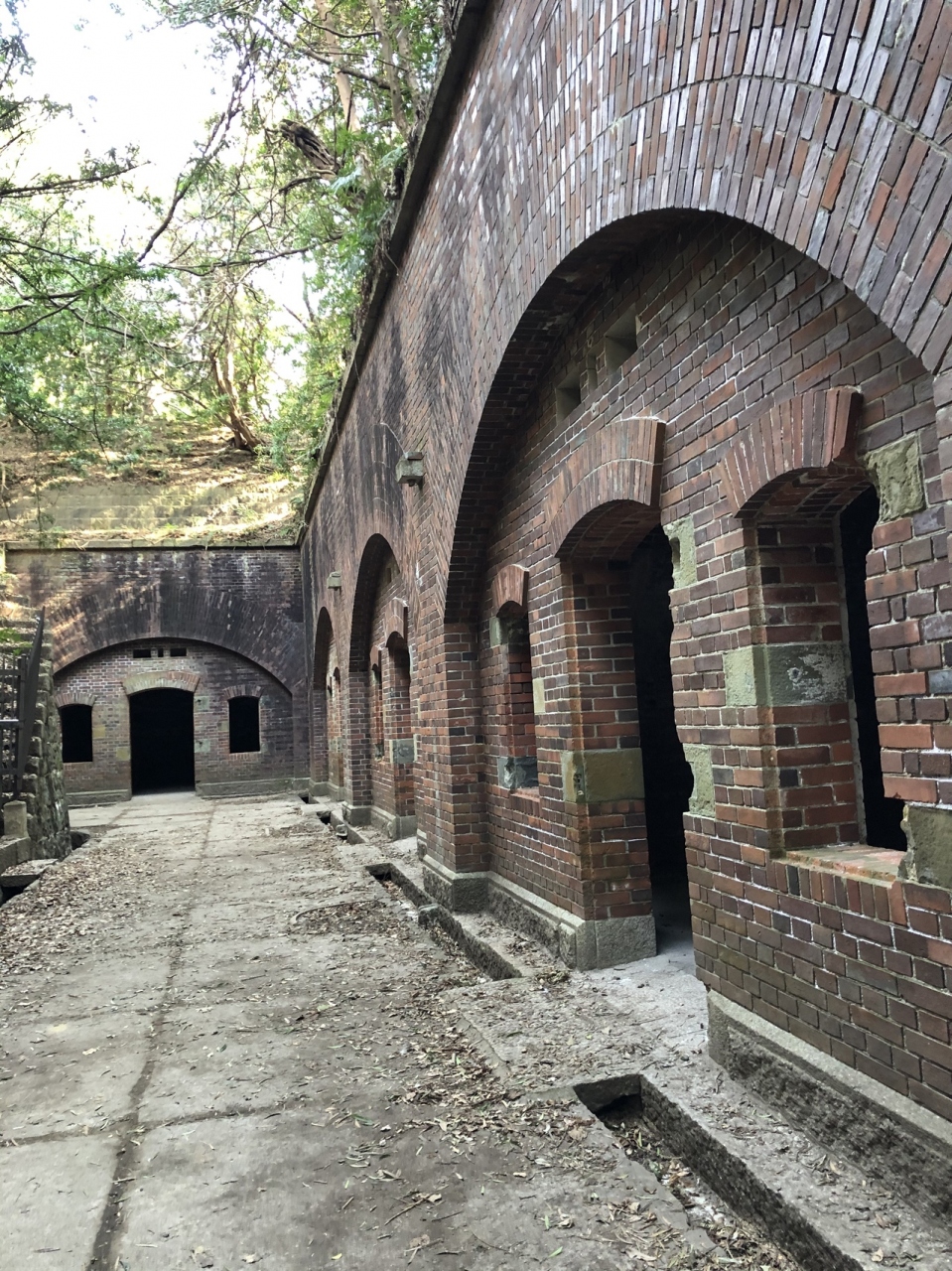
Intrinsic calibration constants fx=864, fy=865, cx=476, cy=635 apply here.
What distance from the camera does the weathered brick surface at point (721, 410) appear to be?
225 centimetres

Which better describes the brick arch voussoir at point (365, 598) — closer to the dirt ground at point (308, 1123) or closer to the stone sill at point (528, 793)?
the stone sill at point (528, 793)

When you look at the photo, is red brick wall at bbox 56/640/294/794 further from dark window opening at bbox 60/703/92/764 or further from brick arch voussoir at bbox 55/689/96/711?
dark window opening at bbox 60/703/92/764

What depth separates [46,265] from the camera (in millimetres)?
9867

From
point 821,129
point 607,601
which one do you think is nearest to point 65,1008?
point 607,601

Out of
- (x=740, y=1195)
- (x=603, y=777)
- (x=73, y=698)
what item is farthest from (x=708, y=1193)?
(x=73, y=698)

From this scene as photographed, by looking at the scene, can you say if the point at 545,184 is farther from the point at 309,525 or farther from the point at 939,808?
the point at 309,525

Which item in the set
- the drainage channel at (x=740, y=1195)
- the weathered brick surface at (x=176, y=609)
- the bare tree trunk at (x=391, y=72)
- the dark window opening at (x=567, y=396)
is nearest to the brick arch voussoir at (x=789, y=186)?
the dark window opening at (x=567, y=396)

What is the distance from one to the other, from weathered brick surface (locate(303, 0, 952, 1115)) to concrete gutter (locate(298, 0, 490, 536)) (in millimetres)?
131

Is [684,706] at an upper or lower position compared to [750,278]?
lower

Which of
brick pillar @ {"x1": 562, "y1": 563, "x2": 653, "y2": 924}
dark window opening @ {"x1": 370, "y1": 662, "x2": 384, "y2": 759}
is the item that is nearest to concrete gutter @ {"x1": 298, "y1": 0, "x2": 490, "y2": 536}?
brick pillar @ {"x1": 562, "y1": 563, "x2": 653, "y2": 924}

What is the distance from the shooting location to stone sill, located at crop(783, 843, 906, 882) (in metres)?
2.57

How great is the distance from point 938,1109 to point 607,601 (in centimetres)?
294

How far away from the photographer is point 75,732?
831 inches

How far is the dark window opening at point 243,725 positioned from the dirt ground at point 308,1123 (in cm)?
1363
